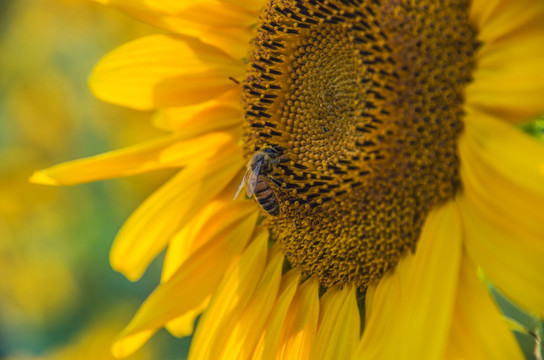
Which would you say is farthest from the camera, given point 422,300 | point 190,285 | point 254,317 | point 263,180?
point 190,285

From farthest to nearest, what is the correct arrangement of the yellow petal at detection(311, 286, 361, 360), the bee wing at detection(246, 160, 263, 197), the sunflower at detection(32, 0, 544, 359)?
1. the bee wing at detection(246, 160, 263, 197)
2. the yellow petal at detection(311, 286, 361, 360)
3. the sunflower at detection(32, 0, 544, 359)

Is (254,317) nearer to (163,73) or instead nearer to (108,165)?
(108,165)

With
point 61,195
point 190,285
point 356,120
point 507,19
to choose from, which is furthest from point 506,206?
point 61,195

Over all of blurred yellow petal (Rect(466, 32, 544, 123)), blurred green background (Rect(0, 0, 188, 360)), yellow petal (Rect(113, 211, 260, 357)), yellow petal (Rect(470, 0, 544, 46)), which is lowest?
blurred green background (Rect(0, 0, 188, 360))

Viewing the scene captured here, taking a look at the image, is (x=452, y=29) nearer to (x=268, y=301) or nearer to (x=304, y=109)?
(x=304, y=109)

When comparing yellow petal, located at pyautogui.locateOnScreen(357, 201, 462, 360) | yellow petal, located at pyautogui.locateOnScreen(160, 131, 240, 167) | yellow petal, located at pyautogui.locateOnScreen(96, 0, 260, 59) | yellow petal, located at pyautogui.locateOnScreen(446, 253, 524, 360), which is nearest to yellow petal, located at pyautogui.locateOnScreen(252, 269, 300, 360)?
yellow petal, located at pyautogui.locateOnScreen(357, 201, 462, 360)

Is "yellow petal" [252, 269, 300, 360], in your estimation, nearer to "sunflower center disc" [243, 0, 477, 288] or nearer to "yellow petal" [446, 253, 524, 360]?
"sunflower center disc" [243, 0, 477, 288]

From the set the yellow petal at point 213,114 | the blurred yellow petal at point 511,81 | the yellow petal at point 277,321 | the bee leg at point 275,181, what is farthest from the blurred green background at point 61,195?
the blurred yellow petal at point 511,81
